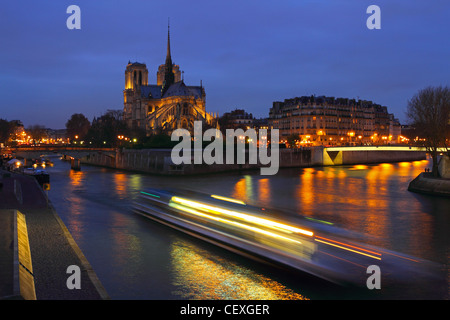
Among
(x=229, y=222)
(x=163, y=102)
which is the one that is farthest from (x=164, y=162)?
(x=163, y=102)

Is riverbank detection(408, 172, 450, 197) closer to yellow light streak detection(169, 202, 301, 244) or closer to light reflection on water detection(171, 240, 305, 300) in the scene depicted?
yellow light streak detection(169, 202, 301, 244)

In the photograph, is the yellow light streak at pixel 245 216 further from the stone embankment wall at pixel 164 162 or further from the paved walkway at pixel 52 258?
the stone embankment wall at pixel 164 162

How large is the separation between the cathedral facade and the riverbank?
52.1m

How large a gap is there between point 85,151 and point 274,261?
179 feet

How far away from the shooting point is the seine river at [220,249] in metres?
10.5

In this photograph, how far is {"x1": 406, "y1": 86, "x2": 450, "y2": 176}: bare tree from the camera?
35.2 metres

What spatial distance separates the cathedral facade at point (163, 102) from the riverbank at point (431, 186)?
5210cm

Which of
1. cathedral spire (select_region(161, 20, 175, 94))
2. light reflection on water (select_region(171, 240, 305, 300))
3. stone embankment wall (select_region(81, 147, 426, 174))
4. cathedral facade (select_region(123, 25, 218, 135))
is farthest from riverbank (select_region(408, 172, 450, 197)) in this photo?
cathedral spire (select_region(161, 20, 175, 94))

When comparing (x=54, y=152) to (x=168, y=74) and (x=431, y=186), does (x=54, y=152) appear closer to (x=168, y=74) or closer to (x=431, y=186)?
(x=431, y=186)

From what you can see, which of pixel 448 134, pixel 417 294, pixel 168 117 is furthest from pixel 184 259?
pixel 168 117

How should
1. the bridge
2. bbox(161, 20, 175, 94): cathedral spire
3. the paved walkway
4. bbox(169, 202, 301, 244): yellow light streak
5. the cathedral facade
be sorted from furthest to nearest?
bbox(161, 20, 175, 94): cathedral spire, the cathedral facade, the bridge, bbox(169, 202, 301, 244): yellow light streak, the paved walkway

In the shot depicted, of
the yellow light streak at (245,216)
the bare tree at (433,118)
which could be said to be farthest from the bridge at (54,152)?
the yellow light streak at (245,216)
